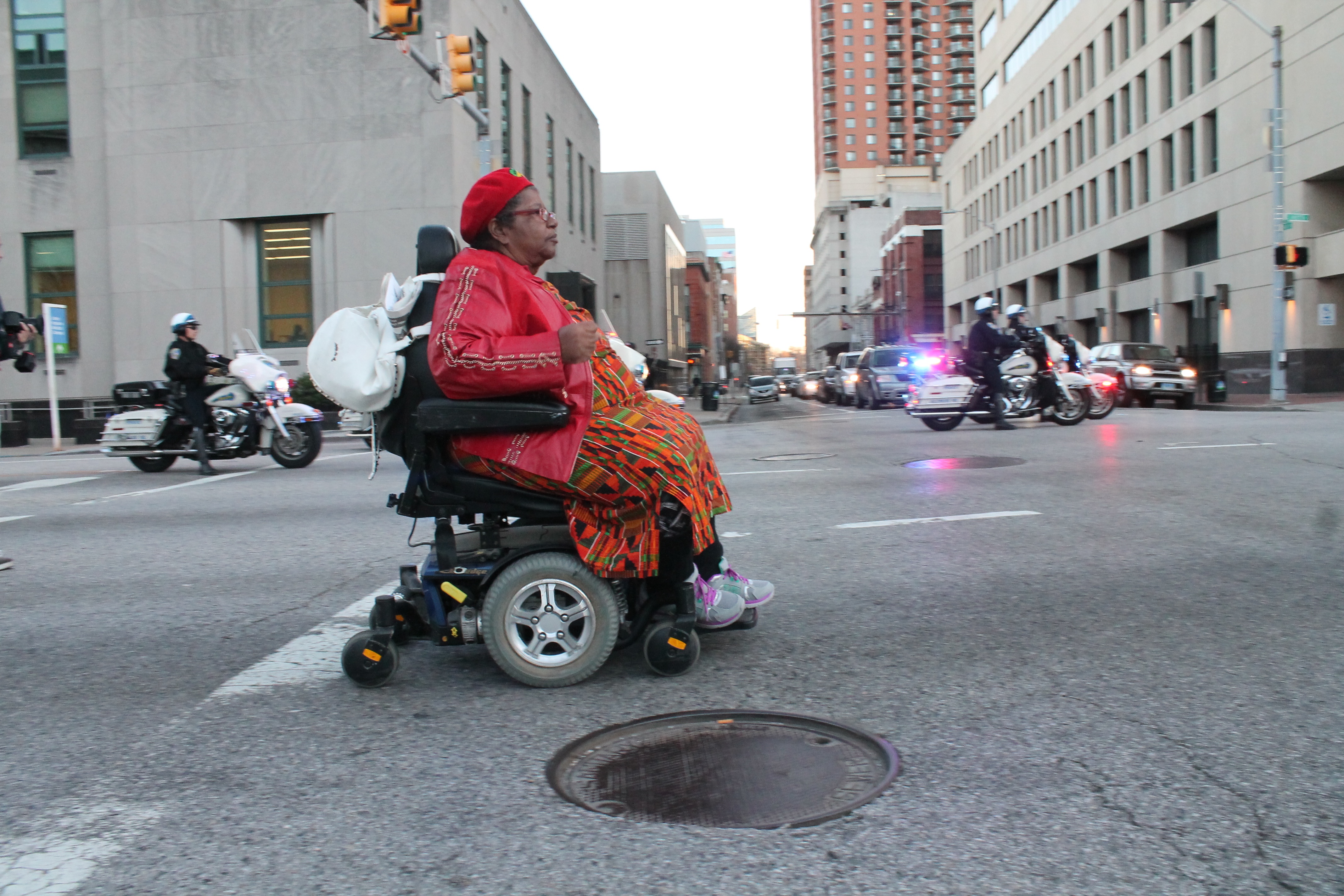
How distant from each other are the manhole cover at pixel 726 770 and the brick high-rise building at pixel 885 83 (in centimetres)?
17179

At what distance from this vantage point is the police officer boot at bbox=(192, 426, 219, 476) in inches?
498

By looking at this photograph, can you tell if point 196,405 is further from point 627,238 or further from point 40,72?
point 627,238

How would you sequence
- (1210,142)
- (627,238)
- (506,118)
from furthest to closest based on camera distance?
(627,238) < (1210,142) < (506,118)

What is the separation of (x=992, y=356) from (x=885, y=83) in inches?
6445

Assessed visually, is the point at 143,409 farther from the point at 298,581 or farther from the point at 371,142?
the point at 371,142

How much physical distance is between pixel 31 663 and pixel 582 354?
255 centimetres

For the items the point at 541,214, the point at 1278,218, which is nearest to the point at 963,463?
the point at 541,214

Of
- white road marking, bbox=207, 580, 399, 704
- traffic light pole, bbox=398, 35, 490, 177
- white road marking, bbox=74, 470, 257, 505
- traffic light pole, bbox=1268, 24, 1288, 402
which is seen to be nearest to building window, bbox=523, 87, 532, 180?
traffic light pole, bbox=398, 35, 490, 177

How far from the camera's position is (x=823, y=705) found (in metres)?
→ 3.31

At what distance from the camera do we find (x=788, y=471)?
35.6ft

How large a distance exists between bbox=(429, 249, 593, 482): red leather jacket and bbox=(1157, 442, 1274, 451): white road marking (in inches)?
365

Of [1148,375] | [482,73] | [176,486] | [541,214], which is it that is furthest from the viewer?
[482,73]

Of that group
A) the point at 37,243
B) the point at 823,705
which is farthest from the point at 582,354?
the point at 37,243

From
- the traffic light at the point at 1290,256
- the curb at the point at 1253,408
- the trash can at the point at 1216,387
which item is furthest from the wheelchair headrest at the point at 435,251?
the trash can at the point at 1216,387
